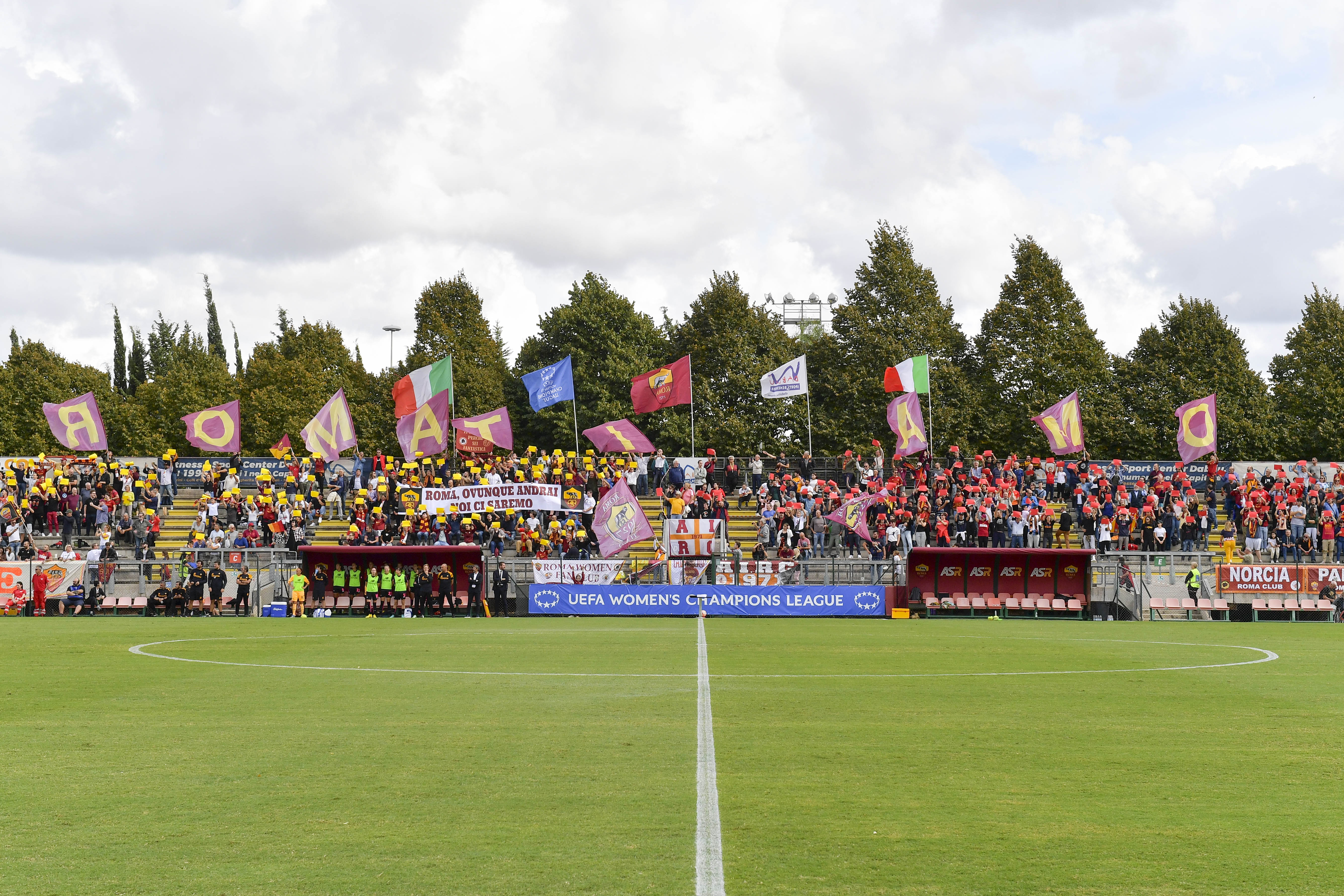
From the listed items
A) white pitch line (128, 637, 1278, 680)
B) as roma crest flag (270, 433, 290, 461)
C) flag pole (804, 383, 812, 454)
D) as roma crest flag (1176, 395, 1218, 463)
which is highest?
flag pole (804, 383, 812, 454)

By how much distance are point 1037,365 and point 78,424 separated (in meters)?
48.0

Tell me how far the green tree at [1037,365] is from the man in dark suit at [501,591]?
1414 inches

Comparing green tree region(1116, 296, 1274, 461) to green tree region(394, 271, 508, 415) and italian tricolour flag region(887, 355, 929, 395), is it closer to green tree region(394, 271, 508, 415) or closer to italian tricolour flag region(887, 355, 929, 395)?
italian tricolour flag region(887, 355, 929, 395)

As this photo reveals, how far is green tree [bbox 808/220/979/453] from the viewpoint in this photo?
66688 millimetres

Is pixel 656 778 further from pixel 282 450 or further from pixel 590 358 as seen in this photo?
pixel 590 358

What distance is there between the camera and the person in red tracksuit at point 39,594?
125ft

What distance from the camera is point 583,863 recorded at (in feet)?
24.6

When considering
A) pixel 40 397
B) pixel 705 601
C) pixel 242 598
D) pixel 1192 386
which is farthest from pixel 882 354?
pixel 40 397

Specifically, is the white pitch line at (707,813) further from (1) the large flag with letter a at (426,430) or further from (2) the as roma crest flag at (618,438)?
(1) the large flag with letter a at (426,430)

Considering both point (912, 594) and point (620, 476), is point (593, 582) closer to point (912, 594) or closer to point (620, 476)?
point (620, 476)

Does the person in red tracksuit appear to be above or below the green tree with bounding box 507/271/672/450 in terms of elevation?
below

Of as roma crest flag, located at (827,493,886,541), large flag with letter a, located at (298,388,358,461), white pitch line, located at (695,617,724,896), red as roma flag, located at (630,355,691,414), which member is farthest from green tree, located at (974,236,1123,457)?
white pitch line, located at (695,617,724,896)

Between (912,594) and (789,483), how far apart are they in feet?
30.7

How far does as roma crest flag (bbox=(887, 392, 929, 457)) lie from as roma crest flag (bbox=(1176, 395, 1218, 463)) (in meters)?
10.4
